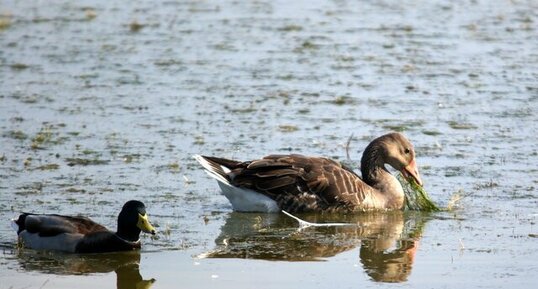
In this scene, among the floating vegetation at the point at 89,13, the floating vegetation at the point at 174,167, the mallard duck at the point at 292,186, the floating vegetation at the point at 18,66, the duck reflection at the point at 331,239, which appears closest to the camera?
the duck reflection at the point at 331,239

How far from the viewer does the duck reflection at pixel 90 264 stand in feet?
32.7

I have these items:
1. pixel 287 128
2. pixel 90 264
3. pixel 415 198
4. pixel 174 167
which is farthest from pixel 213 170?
pixel 287 128

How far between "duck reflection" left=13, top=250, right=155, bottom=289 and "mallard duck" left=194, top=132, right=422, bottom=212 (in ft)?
6.74

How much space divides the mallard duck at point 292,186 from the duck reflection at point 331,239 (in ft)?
0.39

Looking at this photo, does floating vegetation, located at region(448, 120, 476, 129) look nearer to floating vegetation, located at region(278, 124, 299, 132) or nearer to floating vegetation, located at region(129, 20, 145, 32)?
floating vegetation, located at region(278, 124, 299, 132)

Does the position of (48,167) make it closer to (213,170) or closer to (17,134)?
(17,134)

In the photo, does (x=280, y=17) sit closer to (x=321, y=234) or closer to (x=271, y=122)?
(x=271, y=122)

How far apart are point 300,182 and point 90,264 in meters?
2.94

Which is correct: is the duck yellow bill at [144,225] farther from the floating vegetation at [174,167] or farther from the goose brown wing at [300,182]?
the floating vegetation at [174,167]

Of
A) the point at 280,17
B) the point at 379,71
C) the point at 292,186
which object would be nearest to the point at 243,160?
the point at 292,186

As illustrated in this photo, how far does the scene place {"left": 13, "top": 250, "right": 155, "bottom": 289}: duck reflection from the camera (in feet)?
32.7

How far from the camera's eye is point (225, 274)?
9.98 metres

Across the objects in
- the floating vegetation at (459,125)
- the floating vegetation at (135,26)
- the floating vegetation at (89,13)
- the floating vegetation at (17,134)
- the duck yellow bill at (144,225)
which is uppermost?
the floating vegetation at (89,13)

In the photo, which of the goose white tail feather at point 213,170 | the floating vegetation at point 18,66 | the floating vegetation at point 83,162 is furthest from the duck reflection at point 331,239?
the floating vegetation at point 18,66
